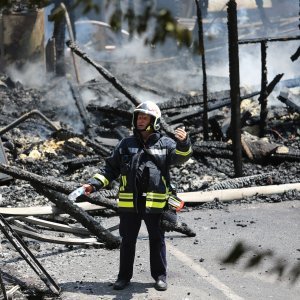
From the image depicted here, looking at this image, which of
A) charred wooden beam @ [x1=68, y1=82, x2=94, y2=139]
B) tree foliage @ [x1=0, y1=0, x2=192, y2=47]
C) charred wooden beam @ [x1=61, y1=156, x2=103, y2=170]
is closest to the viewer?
tree foliage @ [x1=0, y1=0, x2=192, y2=47]

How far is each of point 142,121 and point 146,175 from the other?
1.48 feet

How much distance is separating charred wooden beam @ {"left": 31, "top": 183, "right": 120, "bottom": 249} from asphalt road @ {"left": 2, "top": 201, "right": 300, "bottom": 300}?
0.40 ft

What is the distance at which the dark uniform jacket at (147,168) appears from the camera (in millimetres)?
6070

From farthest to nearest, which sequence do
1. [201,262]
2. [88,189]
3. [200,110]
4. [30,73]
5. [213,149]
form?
[30,73] → [200,110] → [213,149] → [201,262] → [88,189]

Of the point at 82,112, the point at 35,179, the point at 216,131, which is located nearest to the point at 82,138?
the point at 82,112

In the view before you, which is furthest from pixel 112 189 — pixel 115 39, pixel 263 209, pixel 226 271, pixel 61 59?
pixel 115 39

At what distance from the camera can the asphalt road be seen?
248 inches

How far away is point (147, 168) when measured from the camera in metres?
6.11

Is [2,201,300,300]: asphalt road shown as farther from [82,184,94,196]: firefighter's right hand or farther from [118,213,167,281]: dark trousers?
[82,184,94,196]: firefighter's right hand

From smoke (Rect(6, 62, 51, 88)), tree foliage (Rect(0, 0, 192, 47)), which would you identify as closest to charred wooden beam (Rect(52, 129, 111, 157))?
smoke (Rect(6, 62, 51, 88))

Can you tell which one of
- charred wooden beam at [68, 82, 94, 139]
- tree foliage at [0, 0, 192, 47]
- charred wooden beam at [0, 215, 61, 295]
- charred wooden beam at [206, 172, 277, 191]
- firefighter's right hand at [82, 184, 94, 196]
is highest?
tree foliage at [0, 0, 192, 47]

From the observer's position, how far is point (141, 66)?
853 inches

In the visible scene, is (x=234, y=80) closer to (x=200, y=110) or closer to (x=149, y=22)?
(x=200, y=110)

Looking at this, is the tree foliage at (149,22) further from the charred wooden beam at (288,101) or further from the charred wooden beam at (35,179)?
the charred wooden beam at (288,101)
